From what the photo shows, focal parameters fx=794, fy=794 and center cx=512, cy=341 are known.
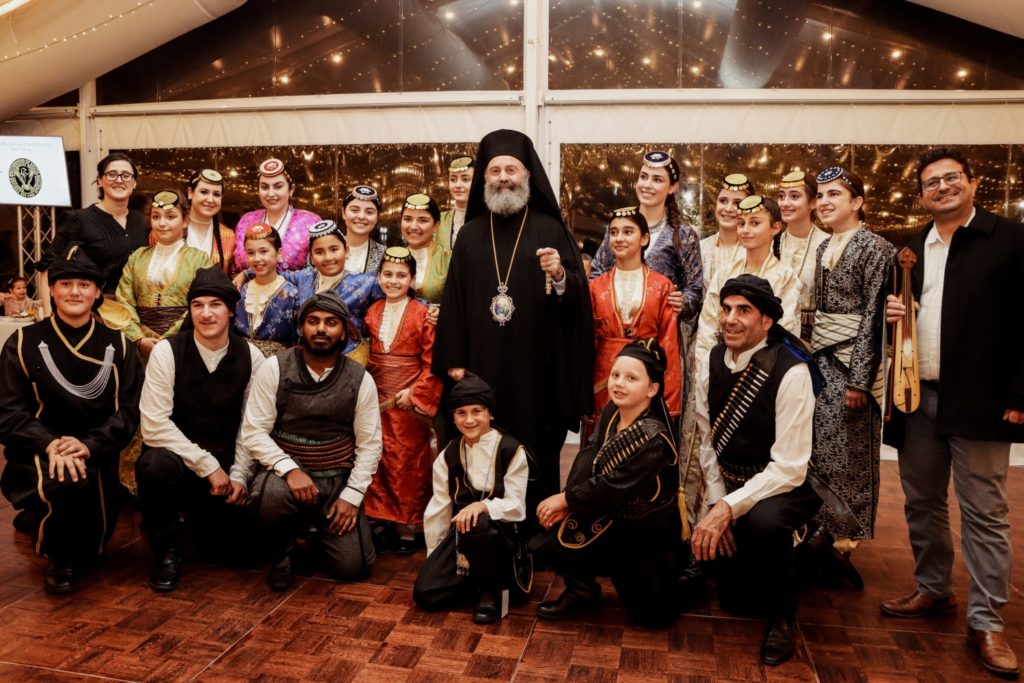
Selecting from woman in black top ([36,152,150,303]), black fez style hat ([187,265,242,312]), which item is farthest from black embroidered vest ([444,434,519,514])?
woman in black top ([36,152,150,303])

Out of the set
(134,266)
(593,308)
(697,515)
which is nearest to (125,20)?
(134,266)

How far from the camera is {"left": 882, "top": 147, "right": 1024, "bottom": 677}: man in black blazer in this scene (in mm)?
2789

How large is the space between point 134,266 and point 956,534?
4.55 m

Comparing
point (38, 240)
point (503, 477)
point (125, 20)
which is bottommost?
point (503, 477)

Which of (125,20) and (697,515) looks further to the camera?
(125,20)

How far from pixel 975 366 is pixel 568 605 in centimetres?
174

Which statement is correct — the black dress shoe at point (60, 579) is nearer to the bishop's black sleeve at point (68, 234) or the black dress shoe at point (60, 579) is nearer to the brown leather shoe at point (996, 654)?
the bishop's black sleeve at point (68, 234)

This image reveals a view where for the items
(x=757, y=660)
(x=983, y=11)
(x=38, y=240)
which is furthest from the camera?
(x=38, y=240)

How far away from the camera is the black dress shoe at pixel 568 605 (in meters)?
3.12

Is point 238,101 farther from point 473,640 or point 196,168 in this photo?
point 473,640

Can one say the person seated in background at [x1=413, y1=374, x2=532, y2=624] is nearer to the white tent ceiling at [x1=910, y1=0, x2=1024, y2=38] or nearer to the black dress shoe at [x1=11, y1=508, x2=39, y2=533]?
the black dress shoe at [x1=11, y1=508, x2=39, y2=533]

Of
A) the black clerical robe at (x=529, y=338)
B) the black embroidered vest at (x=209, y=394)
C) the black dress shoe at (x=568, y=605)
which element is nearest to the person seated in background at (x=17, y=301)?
the black embroidered vest at (x=209, y=394)

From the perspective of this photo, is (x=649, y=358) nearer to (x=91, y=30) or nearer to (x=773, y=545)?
(x=773, y=545)

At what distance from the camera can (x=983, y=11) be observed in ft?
21.1
